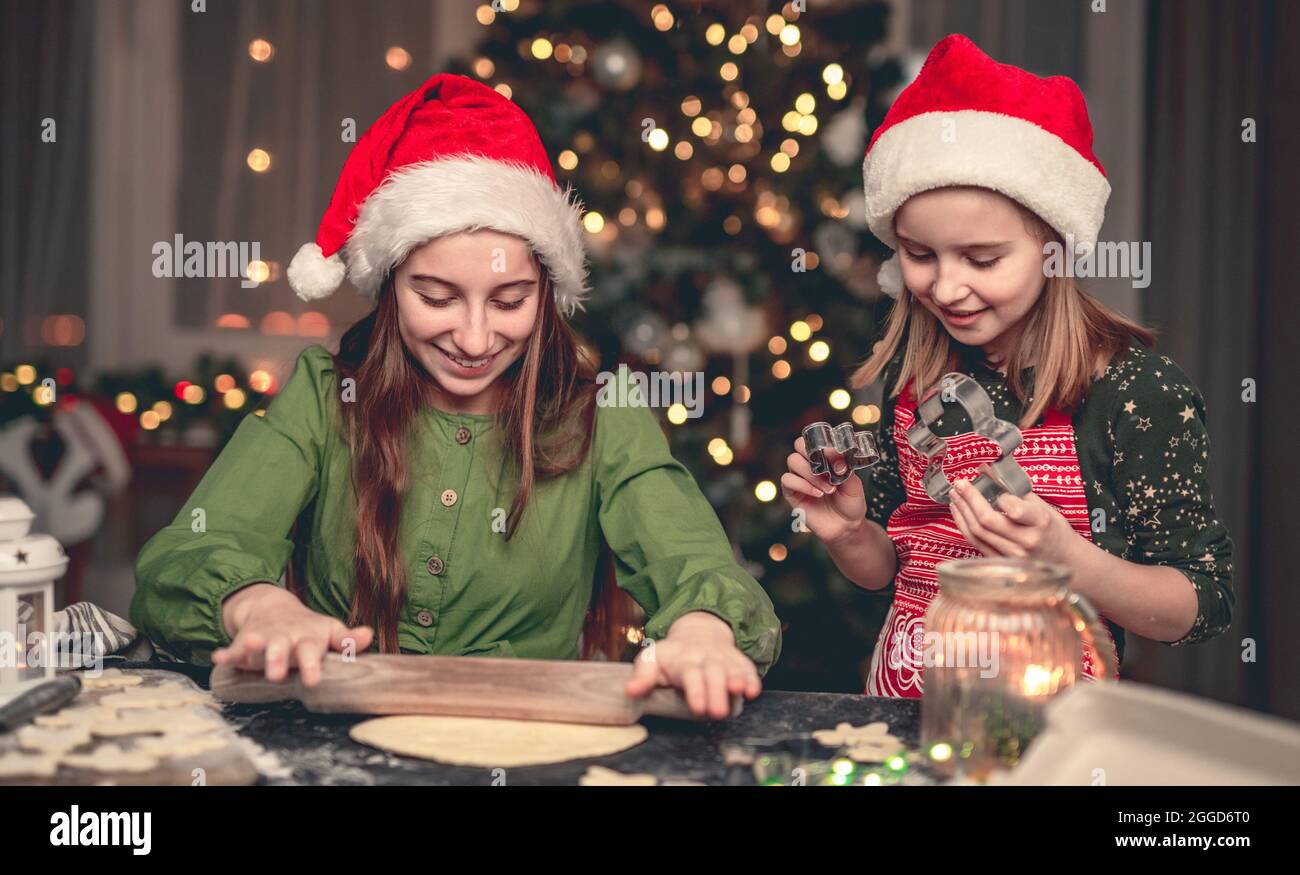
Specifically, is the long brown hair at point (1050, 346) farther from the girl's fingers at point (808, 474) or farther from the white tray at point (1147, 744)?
the white tray at point (1147, 744)

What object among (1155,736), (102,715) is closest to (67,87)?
(102,715)

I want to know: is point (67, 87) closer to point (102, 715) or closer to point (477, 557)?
point (477, 557)

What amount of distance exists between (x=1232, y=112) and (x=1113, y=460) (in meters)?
2.19

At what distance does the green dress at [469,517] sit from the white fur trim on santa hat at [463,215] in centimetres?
Result: 18

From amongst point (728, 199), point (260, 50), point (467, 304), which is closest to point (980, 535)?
point (467, 304)

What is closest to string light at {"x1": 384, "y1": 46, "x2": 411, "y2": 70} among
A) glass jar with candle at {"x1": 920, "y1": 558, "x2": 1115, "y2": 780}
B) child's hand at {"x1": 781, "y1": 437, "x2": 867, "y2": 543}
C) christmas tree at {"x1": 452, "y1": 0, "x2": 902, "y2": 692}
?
christmas tree at {"x1": 452, "y1": 0, "x2": 902, "y2": 692}

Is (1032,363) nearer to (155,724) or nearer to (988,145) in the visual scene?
(988,145)

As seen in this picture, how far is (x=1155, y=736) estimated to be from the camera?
2.86 feet

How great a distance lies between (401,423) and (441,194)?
315 millimetres

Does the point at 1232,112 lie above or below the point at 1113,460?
above

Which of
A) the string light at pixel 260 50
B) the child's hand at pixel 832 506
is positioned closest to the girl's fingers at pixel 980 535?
the child's hand at pixel 832 506

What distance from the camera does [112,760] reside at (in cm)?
101

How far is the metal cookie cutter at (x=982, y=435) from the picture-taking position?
4.10ft

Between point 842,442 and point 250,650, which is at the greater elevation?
point 842,442
